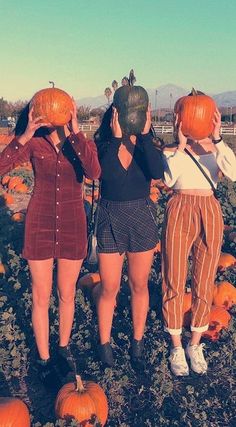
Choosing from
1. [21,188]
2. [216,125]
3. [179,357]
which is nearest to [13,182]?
[21,188]

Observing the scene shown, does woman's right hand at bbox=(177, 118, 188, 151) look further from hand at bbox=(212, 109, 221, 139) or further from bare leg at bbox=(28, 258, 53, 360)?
bare leg at bbox=(28, 258, 53, 360)

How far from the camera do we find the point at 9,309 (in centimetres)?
543

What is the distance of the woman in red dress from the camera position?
3863mm

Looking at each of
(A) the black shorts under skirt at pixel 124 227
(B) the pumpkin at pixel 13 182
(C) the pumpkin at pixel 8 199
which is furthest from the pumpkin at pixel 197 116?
(B) the pumpkin at pixel 13 182

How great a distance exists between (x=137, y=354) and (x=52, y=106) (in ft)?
8.58

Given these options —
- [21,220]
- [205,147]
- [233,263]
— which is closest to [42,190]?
[205,147]

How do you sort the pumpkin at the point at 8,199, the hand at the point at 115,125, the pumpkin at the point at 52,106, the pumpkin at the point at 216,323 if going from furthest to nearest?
the pumpkin at the point at 8,199
the pumpkin at the point at 216,323
the hand at the point at 115,125
the pumpkin at the point at 52,106

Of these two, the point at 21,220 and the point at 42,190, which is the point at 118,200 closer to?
the point at 42,190

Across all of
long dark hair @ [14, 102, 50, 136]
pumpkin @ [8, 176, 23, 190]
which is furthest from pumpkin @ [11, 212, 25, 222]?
long dark hair @ [14, 102, 50, 136]

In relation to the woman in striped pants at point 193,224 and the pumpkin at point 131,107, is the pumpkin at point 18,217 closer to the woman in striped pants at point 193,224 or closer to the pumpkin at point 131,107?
the woman in striped pants at point 193,224

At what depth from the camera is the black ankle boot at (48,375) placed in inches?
170

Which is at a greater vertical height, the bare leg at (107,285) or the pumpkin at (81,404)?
the bare leg at (107,285)

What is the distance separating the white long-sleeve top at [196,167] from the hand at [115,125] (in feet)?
1.52

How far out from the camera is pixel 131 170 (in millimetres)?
4145
